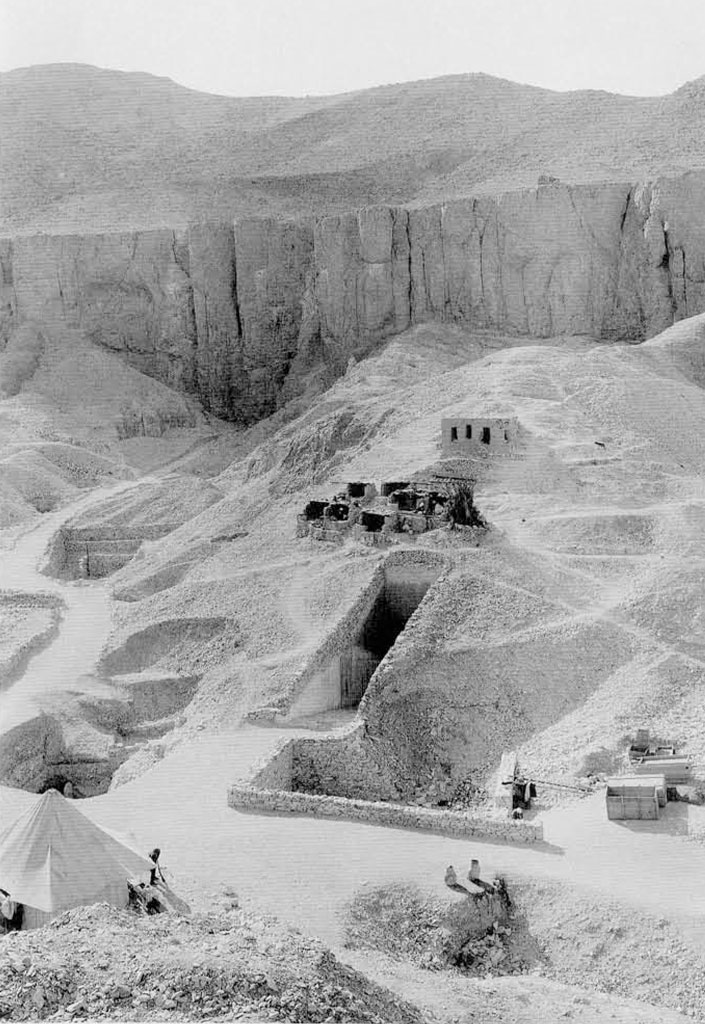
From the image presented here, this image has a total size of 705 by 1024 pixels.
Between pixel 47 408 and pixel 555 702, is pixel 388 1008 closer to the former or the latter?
pixel 555 702

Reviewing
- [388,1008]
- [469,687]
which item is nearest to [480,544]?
[469,687]

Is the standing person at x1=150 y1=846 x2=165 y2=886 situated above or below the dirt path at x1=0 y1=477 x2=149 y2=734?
above

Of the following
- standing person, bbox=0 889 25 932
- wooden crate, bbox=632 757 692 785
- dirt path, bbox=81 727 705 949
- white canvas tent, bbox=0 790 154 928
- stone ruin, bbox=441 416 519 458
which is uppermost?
stone ruin, bbox=441 416 519 458

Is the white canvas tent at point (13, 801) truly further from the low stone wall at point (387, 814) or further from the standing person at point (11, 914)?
the standing person at point (11, 914)

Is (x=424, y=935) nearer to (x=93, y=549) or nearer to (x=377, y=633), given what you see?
(x=377, y=633)

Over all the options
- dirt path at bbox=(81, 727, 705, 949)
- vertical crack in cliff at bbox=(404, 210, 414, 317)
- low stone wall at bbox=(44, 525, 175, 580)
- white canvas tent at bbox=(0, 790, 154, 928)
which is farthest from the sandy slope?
vertical crack in cliff at bbox=(404, 210, 414, 317)

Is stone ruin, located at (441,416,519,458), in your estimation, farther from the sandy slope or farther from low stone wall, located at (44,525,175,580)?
low stone wall, located at (44,525,175,580)

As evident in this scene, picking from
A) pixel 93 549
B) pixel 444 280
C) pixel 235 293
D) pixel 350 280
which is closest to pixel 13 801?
pixel 93 549
